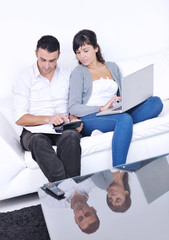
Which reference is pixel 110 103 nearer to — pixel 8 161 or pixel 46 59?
pixel 46 59

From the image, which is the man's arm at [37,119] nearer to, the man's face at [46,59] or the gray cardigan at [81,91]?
the gray cardigan at [81,91]

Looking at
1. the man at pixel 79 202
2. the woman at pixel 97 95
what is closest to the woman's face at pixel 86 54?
the woman at pixel 97 95

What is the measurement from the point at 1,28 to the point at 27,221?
1.66m

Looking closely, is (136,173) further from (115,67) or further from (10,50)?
(10,50)

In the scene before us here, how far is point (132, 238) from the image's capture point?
1.34 meters

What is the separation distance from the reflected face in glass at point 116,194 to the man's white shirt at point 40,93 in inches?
43.7

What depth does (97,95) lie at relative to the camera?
2.87 meters

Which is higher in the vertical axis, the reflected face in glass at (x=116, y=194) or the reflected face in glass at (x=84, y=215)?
the reflected face in glass at (x=84, y=215)

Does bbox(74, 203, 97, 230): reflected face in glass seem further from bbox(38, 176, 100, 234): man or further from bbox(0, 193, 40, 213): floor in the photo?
bbox(0, 193, 40, 213): floor

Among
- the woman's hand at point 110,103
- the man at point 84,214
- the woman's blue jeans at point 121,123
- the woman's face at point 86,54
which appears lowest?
the woman's blue jeans at point 121,123

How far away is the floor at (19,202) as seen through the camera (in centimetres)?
250

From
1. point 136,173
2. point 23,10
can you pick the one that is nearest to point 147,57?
point 23,10

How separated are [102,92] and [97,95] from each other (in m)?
0.04

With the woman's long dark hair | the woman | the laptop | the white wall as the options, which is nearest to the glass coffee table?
the laptop
